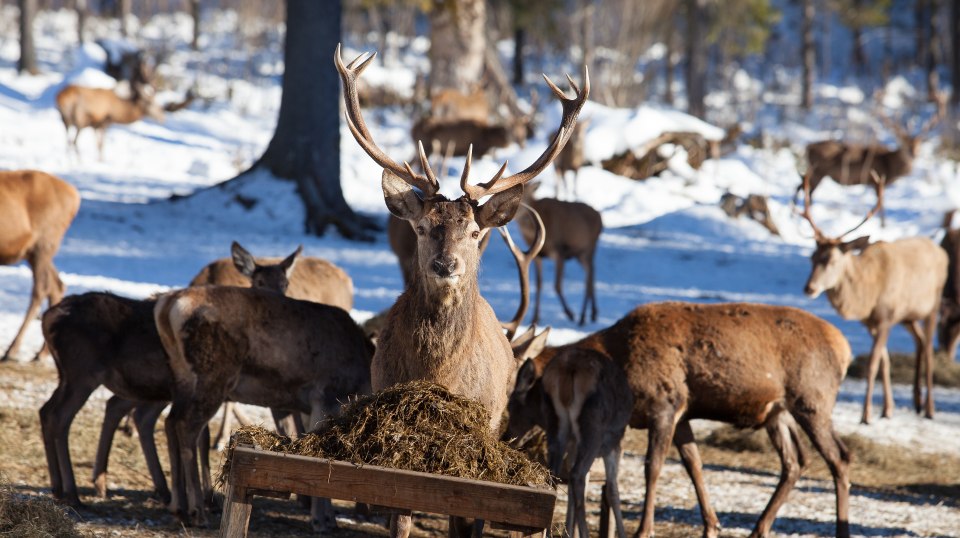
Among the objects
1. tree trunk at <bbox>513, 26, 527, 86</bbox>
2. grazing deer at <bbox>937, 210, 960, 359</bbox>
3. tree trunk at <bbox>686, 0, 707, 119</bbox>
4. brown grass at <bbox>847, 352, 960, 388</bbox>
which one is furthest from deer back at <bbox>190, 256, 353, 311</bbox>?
tree trunk at <bbox>513, 26, 527, 86</bbox>

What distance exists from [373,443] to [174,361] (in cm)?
260

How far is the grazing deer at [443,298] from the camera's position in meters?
5.77

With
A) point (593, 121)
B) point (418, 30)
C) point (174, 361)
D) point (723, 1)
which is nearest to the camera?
point (174, 361)

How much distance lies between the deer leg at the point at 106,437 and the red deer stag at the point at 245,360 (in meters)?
0.53

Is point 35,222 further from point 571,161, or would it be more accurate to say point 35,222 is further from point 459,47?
point 459,47

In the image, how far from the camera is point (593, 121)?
23.1 metres

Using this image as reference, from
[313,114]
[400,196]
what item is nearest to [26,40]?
[313,114]

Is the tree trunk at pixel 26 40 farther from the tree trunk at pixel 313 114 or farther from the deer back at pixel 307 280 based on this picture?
the deer back at pixel 307 280

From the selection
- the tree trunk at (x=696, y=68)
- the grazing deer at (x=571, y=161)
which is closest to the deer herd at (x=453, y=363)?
the grazing deer at (x=571, y=161)

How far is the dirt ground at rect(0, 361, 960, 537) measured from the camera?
6969mm

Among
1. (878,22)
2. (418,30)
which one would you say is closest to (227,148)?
(878,22)

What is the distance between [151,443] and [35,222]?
419cm

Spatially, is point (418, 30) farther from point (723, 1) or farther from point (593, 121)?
point (593, 121)

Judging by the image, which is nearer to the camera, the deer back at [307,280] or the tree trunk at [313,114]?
the deer back at [307,280]
